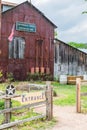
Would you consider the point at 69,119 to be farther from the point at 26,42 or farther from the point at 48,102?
the point at 26,42

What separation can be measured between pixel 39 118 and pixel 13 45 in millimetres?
19932

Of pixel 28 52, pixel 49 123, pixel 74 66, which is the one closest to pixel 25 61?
pixel 28 52

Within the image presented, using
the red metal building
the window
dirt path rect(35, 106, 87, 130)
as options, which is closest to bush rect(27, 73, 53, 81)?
the red metal building

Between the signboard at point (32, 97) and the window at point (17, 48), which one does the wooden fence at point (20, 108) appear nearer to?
the signboard at point (32, 97)

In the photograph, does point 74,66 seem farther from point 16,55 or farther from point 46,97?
point 46,97

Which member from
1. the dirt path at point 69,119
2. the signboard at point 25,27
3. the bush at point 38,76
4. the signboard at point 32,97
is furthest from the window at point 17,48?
the signboard at point 32,97

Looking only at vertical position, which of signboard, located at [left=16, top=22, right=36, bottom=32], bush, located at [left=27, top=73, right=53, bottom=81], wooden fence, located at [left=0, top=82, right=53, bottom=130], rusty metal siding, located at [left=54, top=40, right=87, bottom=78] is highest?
signboard, located at [left=16, top=22, right=36, bottom=32]

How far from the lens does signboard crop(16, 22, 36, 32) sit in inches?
1243

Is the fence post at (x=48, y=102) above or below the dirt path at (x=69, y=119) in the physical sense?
above

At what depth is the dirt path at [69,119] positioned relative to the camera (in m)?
11.3

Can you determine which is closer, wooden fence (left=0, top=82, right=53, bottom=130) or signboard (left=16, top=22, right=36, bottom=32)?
wooden fence (left=0, top=82, right=53, bottom=130)

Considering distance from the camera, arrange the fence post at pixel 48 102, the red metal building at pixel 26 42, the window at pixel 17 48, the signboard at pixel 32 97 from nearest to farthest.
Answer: the signboard at pixel 32 97, the fence post at pixel 48 102, the red metal building at pixel 26 42, the window at pixel 17 48

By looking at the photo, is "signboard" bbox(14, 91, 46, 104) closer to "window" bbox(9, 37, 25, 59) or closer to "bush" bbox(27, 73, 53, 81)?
"window" bbox(9, 37, 25, 59)

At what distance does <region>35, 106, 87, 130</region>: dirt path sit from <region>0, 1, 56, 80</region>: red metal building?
1618 cm
